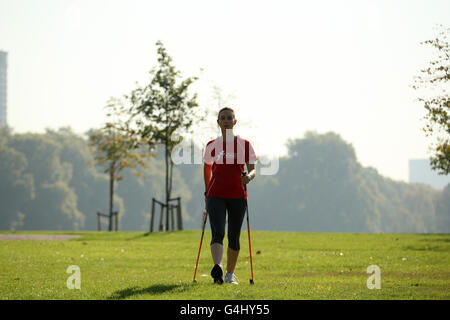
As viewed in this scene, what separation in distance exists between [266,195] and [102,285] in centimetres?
11568

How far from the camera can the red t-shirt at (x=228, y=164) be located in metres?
8.98

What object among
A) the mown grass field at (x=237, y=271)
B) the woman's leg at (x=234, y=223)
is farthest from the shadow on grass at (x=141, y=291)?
the woman's leg at (x=234, y=223)

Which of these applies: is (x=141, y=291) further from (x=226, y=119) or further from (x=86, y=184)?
(x=86, y=184)

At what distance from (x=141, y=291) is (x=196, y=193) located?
119 meters

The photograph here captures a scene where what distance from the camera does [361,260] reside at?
1520cm

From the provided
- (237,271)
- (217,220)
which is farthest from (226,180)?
(237,271)

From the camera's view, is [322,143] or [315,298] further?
[322,143]

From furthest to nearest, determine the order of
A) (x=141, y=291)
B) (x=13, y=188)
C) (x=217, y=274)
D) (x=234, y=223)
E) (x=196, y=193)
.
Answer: (x=196, y=193)
(x=13, y=188)
(x=234, y=223)
(x=217, y=274)
(x=141, y=291)

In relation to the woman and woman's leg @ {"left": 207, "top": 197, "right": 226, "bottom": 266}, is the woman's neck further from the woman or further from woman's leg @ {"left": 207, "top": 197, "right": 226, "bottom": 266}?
woman's leg @ {"left": 207, "top": 197, "right": 226, "bottom": 266}

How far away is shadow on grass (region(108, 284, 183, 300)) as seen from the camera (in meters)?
8.18

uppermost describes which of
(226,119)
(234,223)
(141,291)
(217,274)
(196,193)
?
(226,119)

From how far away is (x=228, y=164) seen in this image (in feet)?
29.6
